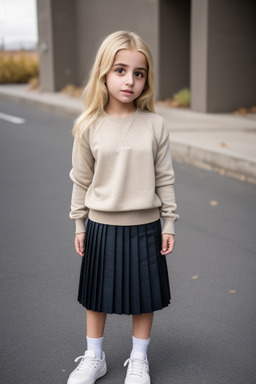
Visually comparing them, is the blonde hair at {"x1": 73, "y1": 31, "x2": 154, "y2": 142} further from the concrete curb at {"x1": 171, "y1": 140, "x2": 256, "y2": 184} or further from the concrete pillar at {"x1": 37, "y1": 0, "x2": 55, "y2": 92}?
the concrete pillar at {"x1": 37, "y1": 0, "x2": 55, "y2": 92}

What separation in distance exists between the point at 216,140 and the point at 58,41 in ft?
41.6

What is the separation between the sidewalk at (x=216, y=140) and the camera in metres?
7.02

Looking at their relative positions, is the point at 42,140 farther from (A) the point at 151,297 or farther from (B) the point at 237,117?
(A) the point at 151,297

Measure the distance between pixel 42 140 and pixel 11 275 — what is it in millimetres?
5913

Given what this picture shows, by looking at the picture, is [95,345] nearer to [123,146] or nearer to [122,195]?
[122,195]

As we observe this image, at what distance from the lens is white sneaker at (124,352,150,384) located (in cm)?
256

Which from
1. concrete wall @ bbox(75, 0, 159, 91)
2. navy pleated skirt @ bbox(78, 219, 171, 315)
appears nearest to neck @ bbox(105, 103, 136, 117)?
navy pleated skirt @ bbox(78, 219, 171, 315)

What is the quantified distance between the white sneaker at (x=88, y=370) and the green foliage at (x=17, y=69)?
23.6 m

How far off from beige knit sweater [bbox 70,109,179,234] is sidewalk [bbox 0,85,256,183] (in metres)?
4.29

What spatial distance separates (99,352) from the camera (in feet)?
8.84

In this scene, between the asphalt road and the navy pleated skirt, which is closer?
the navy pleated skirt

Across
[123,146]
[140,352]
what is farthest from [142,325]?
[123,146]

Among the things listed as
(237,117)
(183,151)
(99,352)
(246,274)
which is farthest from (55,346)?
(237,117)

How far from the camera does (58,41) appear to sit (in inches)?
776
